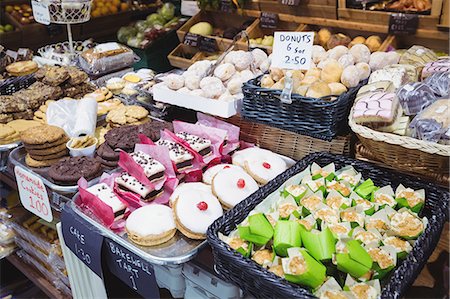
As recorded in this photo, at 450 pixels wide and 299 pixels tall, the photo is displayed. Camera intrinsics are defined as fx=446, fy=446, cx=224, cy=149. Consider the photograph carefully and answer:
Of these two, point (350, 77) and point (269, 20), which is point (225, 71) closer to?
point (350, 77)

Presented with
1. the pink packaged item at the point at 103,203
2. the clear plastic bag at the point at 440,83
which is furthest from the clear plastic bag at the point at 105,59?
the clear plastic bag at the point at 440,83

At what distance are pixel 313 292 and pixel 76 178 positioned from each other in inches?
39.6

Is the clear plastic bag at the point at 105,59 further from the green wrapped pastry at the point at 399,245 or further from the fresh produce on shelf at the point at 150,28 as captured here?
the green wrapped pastry at the point at 399,245

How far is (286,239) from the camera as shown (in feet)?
3.77

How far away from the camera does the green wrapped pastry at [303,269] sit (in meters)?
1.06

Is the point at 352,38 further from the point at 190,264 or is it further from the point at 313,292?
the point at 313,292

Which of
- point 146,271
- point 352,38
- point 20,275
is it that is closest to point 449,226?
point 146,271

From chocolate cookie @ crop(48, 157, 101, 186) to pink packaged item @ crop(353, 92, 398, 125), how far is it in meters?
1.00

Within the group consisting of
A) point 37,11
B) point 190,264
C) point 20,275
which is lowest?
point 20,275

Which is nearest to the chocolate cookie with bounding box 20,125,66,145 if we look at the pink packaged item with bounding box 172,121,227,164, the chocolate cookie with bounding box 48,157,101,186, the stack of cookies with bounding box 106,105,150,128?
the chocolate cookie with bounding box 48,157,101,186

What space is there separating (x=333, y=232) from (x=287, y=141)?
2.02ft

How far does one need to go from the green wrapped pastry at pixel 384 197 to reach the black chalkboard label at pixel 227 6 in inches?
91.5

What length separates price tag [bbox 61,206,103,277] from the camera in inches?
57.4

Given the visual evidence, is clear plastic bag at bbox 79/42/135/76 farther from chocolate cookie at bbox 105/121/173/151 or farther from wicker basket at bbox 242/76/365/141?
wicker basket at bbox 242/76/365/141
